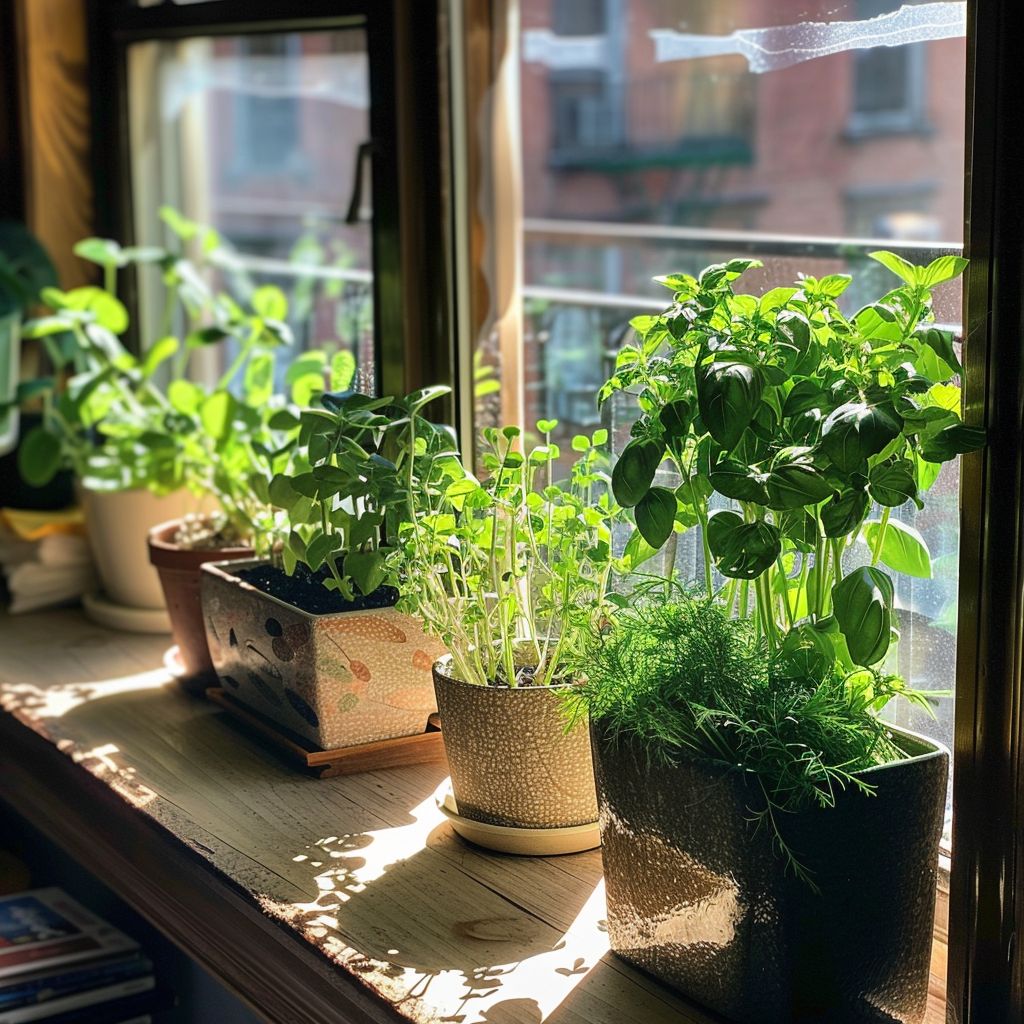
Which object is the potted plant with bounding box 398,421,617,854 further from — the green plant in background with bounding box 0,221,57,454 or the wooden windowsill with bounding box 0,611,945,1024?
the green plant in background with bounding box 0,221,57,454

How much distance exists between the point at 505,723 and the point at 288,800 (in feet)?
0.85

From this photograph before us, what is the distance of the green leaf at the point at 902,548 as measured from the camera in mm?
914

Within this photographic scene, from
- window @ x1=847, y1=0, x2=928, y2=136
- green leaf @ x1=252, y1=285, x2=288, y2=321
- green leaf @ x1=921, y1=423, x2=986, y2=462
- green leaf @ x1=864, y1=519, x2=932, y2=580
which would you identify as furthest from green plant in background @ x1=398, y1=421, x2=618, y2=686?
window @ x1=847, y1=0, x2=928, y2=136

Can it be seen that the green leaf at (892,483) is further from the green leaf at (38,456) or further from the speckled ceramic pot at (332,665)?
the green leaf at (38,456)

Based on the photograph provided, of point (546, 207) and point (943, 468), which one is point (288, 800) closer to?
point (943, 468)

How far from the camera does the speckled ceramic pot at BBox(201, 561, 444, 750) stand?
4.01 feet

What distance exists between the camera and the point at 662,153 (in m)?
7.66

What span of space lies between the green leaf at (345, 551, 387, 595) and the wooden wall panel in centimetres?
117

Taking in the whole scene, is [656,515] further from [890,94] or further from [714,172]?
[890,94]

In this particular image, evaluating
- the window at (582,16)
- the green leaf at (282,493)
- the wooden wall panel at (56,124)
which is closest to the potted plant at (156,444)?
the wooden wall panel at (56,124)

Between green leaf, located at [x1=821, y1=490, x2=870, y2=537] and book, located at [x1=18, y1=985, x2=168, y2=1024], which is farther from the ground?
green leaf, located at [x1=821, y1=490, x2=870, y2=537]

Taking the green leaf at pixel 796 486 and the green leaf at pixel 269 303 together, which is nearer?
the green leaf at pixel 796 486

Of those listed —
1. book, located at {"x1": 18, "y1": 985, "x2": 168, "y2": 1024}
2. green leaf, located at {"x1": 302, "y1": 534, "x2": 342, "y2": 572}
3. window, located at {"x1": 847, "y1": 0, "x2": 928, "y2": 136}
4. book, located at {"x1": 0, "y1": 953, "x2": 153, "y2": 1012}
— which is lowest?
book, located at {"x1": 18, "y1": 985, "x2": 168, "y2": 1024}

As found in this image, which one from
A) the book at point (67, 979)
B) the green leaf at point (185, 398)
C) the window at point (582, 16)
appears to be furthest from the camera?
the window at point (582, 16)
